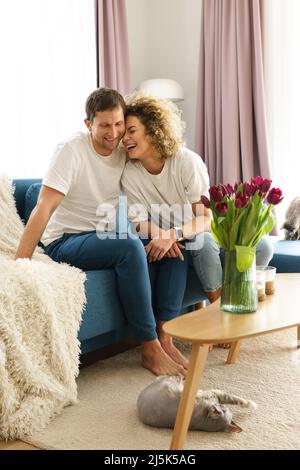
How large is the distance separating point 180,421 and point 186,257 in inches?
38.2

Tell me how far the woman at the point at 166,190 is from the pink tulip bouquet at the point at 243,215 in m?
0.62

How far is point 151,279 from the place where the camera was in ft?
8.04

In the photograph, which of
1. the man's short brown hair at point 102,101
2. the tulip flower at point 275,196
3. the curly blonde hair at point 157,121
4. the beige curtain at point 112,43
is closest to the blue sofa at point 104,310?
the curly blonde hair at point 157,121

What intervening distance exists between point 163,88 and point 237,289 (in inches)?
105

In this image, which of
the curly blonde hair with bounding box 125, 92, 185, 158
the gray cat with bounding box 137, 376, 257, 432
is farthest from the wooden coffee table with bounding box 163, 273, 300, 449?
the curly blonde hair with bounding box 125, 92, 185, 158

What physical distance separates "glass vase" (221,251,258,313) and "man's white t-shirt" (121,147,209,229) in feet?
2.46

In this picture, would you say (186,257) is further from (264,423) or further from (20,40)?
(20,40)

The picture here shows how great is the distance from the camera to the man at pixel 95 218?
2213 millimetres

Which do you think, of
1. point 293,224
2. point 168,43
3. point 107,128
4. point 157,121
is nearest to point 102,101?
point 107,128

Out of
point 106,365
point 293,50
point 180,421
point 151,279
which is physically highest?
point 293,50

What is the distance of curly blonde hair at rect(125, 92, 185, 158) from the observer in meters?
2.46

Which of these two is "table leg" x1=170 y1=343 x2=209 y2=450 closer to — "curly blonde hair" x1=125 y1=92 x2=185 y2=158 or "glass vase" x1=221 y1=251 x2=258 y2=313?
"glass vase" x1=221 y1=251 x2=258 y2=313
